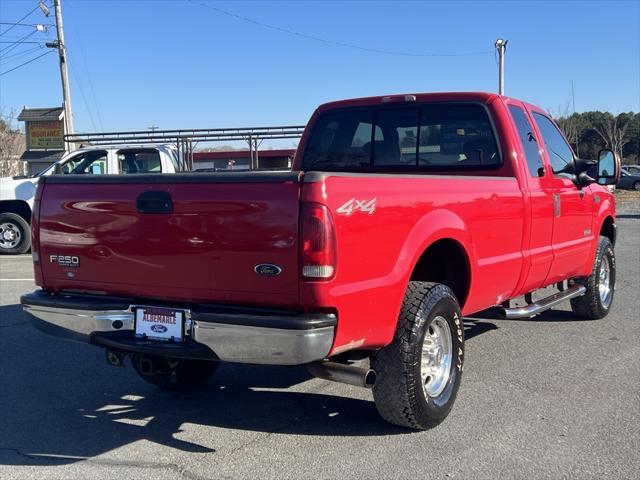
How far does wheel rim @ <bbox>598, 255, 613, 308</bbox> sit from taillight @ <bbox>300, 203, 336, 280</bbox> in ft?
16.3

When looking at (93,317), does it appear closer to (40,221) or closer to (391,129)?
(40,221)

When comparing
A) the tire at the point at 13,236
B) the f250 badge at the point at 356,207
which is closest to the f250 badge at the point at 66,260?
the f250 badge at the point at 356,207

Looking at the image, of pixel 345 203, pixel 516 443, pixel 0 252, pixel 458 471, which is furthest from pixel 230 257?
pixel 0 252

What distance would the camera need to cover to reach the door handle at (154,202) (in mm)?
3709

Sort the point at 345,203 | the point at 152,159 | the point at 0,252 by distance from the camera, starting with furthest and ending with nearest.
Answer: the point at 0,252
the point at 152,159
the point at 345,203

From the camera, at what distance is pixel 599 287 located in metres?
7.17

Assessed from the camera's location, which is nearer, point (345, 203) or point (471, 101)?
point (345, 203)

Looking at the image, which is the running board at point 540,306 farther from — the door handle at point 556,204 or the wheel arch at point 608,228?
the wheel arch at point 608,228

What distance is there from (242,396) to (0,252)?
1092cm

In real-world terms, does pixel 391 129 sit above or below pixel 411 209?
above

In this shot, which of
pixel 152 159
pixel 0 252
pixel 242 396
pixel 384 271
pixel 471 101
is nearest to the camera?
pixel 384 271

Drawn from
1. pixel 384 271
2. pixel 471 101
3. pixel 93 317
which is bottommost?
pixel 93 317

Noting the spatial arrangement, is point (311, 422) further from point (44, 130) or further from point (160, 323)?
point (44, 130)

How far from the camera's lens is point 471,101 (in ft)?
18.1
